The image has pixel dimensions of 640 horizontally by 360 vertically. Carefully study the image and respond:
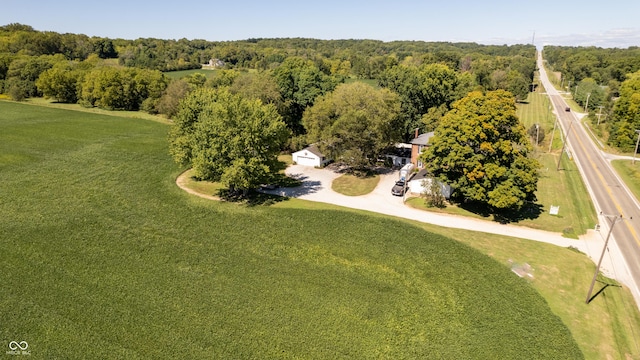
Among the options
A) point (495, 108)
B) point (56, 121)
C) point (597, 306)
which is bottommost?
point (597, 306)

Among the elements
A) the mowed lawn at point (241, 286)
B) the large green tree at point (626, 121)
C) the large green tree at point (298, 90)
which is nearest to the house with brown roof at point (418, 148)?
the mowed lawn at point (241, 286)

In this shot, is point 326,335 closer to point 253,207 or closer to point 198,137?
point 253,207

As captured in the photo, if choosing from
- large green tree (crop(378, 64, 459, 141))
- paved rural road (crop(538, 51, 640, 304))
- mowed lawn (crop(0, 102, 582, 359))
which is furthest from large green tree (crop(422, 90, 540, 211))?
large green tree (crop(378, 64, 459, 141))

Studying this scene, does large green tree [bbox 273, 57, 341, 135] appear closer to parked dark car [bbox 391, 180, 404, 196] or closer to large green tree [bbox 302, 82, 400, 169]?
large green tree [bbox 302, 82, 400, 169]

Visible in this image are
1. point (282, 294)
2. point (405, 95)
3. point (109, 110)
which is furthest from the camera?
point (109, 110)

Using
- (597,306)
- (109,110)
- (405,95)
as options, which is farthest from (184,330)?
(109,110)
